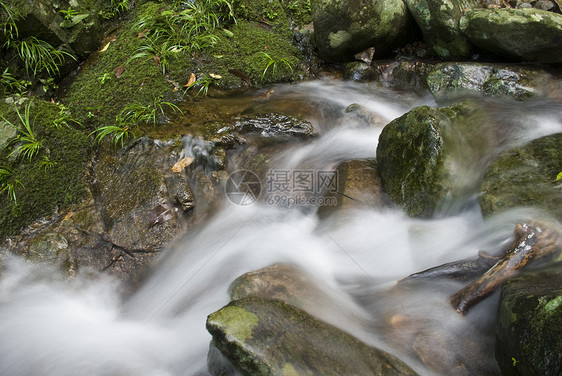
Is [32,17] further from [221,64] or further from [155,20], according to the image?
[221,64]

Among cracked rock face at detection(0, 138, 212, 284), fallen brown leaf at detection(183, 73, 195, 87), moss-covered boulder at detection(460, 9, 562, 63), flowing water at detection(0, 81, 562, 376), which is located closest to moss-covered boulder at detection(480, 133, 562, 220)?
flowing water at detection(0, 81, 562, 376)

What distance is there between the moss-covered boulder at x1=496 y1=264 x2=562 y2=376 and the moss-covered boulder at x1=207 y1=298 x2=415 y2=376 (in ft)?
2.09

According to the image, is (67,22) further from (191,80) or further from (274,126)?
(274,126)

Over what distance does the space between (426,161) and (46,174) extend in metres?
4.00

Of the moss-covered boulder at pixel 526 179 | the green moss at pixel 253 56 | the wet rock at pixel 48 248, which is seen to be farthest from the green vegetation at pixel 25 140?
the moss-covered boulder at pixel 526 179

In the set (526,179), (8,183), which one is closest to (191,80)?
(8,183)

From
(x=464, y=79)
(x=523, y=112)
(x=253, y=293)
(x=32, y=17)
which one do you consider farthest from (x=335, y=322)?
(x=32, y=17)

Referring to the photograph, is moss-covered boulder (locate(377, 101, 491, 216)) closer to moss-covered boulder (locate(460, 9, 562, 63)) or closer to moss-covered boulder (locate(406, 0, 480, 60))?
moss-covered boulder (locate(460, 9, 562, 63))

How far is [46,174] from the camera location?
14.2 feet

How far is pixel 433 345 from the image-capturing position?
286cm

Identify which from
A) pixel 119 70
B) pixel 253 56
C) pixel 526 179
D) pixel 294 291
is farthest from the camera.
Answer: pixel 253 56

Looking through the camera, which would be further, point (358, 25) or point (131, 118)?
point (358, 25)

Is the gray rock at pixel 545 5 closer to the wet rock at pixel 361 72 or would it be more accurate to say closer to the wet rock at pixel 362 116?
the wet rock at pixel 361 72

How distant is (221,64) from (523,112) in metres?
3.91
